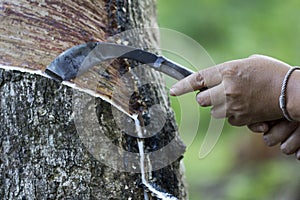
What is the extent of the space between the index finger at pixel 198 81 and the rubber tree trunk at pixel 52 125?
0.14 metres

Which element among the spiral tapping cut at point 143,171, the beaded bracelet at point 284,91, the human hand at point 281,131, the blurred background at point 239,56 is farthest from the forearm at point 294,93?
the blurred background at point 239,56

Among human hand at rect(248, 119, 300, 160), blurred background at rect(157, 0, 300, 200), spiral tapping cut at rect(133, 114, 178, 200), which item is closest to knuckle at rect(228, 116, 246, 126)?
human hand at rect(248, 119, 300, 160)

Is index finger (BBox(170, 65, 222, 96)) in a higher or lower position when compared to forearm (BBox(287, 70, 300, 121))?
higher

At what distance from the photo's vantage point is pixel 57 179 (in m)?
1.31

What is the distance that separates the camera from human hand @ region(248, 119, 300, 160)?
1506 millimetres

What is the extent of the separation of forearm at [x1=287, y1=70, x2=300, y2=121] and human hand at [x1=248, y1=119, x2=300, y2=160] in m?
0.14

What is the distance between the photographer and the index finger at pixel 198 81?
135cm

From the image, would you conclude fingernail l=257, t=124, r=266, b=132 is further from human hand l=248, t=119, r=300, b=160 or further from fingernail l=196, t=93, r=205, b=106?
fingernail l=196, t=93, r=205, b=106

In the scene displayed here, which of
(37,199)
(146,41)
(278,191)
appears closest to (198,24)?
(278,191)

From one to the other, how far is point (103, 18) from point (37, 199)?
46 cm

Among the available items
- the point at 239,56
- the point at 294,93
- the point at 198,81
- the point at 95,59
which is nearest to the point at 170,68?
the point at 198,81

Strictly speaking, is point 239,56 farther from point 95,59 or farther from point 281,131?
point 95,59

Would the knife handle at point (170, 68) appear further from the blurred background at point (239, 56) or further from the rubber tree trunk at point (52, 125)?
the blurred background at point (239, 56)

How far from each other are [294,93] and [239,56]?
4375 mm
